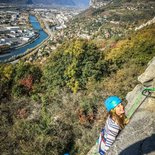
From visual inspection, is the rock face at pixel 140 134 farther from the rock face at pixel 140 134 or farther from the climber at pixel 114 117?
the climber at pixel 114 117

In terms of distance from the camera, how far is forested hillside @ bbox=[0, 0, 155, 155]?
1459 centimetres

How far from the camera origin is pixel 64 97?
21906 mm

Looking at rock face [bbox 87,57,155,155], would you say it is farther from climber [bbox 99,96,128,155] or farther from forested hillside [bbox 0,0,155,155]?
forested hillside [bbox 0,0,155,155]

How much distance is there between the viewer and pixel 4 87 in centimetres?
2873

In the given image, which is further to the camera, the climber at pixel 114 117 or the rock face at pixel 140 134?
the rock face at pixel 140 134

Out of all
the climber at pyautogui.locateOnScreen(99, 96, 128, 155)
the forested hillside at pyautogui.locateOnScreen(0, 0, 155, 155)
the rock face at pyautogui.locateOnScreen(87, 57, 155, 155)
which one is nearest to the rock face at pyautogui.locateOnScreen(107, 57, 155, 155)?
the rock face at pyautogui.locateOnScreen(87, 57, 155, 155)

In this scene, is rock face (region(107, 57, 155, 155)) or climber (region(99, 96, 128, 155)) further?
rock face (region(107, 57, 155, 155))

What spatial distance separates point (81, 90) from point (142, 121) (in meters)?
17.8

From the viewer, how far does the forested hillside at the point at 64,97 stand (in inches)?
574

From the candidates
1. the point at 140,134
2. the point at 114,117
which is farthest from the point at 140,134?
the point at 114,117

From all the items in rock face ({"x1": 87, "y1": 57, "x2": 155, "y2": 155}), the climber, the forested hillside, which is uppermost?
the climber

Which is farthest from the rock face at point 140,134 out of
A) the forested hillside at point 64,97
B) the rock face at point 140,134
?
the forested hillside at point 64,97

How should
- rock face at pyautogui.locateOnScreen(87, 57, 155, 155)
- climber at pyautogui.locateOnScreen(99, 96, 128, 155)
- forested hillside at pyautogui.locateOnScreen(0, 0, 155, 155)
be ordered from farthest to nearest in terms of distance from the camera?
forested hillside at pyautogui.locateOnScreen(0, 0, 155, 155) < rock face at pyautogui.locateOnScreen(87, 57, 155, 155) < climber at pyautogui.locateOnScreen(99, 96, 128, 155)

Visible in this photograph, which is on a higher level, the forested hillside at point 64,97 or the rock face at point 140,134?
the rock face at point 140,134
